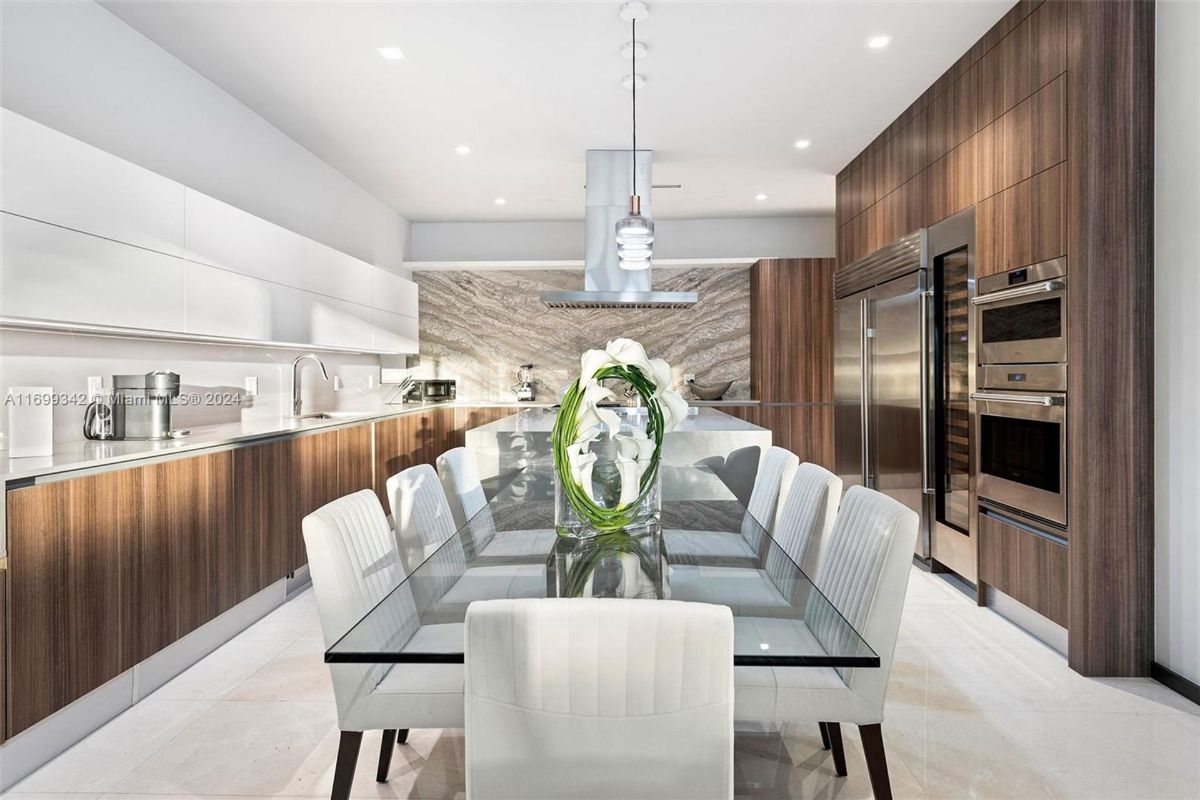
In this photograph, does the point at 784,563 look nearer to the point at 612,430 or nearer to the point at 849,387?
the point at 612,430

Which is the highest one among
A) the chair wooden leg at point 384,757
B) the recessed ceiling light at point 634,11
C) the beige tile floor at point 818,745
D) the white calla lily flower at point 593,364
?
the recessed ceiling light at point 634,11

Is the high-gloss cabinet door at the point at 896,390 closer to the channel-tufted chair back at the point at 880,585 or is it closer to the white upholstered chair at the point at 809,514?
the white upholstered chair at the point at 809,514

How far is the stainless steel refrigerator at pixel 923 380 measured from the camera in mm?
3451

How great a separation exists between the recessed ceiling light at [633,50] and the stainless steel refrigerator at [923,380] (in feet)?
5.69

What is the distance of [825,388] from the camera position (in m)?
6.36

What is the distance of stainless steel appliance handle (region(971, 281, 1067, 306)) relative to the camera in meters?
2.67

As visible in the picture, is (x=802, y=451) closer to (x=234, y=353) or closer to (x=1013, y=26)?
(x=1013, y=26)

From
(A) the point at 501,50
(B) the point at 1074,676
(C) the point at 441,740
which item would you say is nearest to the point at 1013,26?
(A) the point at 501,50

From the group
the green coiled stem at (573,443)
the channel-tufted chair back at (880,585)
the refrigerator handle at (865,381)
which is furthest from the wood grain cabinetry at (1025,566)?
the green coiled stem at (573,443)

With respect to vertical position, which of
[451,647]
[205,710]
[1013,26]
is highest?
[1013,26]

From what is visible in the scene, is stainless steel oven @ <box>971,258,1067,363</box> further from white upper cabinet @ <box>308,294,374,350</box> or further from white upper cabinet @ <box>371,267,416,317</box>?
white upper cabinet @ <box>371,267,416,317</box>

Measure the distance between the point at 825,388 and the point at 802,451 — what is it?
2.02 feet

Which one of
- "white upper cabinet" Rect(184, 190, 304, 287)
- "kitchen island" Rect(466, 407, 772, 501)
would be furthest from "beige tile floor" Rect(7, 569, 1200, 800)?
"white upper cabinet" Rect(184, 190, 304, 287)

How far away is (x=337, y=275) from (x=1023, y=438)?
4.01m
